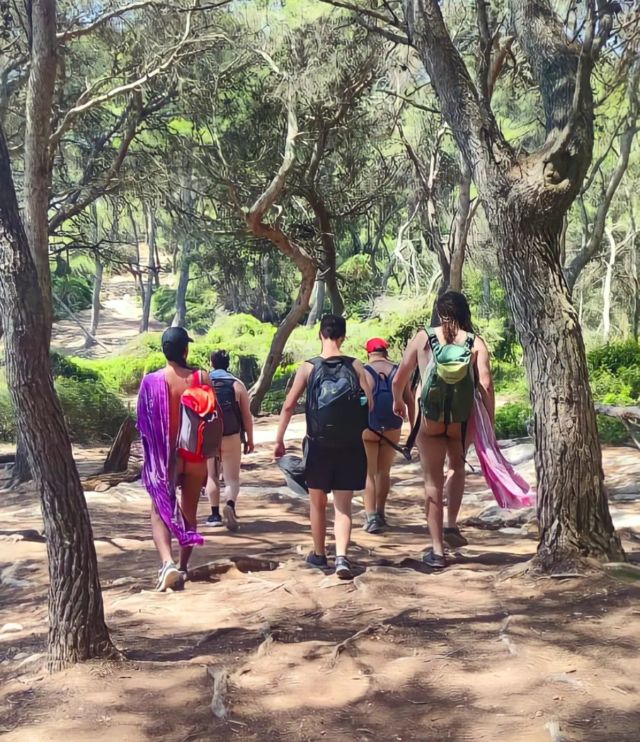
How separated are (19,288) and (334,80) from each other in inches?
428

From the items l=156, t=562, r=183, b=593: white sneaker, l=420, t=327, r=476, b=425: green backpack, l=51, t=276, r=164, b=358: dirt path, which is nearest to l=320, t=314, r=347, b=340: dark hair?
l=420, t=327, r=476, b=425: green backpack

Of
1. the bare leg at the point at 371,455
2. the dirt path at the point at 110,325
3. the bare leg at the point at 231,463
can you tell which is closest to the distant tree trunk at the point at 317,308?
the dirt path at the point at 110,325

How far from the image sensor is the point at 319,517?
5.29 meters

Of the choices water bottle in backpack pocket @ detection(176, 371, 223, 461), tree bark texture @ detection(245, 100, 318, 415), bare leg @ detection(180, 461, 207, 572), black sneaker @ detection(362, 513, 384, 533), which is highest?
tree bark texture @ detection(245, 100, 318, 415)

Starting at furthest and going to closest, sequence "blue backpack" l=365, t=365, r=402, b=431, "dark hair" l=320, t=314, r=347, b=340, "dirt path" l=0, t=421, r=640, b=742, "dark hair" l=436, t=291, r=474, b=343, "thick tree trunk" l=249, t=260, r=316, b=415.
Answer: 1. "thick tree trunk" l=249, t=260, r=316, b=415
2. "blue backpack" l=365, t=365, r=402, b=431
3. "dark hair" l=320, t=314, r=347, b=340
4. "dark hair" l=436, t=291, r=474, b=343
5. "dirt path" l=0, t=421, r=640, b=742

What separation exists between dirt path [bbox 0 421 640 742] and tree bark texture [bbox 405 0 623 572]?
359 millimetres

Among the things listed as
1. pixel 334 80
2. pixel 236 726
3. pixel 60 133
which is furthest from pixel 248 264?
pixel 236 726

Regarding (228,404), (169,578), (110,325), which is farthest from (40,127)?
(110,325)

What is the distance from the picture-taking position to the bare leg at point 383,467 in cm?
663

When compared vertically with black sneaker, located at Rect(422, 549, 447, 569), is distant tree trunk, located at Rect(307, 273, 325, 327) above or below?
above

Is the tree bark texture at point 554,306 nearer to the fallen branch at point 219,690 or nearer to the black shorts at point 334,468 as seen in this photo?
the black shorts at point 334,468

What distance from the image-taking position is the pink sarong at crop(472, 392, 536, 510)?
5.06 meters

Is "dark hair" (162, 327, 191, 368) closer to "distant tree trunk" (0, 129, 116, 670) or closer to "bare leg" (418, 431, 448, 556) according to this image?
"distant tree trunk" (0, 129, 116, 670)

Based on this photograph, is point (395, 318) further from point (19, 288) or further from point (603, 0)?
point (19, 288)
